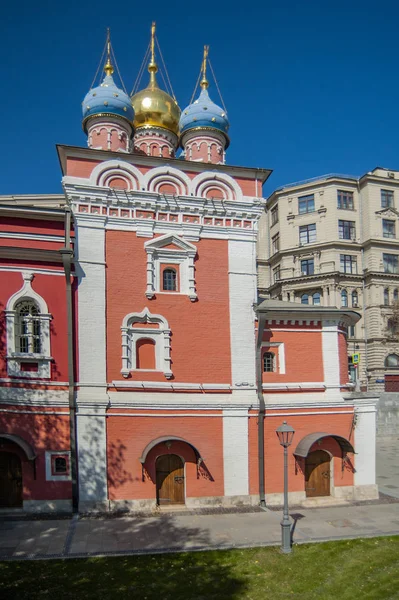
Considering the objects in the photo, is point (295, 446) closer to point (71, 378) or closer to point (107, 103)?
point (71, 378)

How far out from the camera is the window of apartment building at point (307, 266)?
1772 inches

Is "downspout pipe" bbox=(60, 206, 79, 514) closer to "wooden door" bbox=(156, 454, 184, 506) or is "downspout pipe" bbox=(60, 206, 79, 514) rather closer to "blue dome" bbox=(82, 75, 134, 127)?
"wooden door" bbox=(156, 454, 184, 506)

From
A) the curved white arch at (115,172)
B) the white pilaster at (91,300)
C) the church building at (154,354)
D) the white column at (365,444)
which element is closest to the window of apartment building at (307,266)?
the church building at (154,354)

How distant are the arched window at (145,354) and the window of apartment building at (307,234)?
108 ft

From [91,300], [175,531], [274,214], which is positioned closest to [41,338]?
[91,300]

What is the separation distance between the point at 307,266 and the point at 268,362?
30074 millimetres

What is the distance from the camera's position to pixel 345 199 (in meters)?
45.6

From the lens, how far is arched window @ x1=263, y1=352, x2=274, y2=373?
16.5 m

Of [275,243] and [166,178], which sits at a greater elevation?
[275,243]

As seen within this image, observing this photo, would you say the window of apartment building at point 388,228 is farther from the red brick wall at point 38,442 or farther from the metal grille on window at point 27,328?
the red brick wall at point 38,442

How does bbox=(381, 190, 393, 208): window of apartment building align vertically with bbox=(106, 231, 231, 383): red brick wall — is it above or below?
above

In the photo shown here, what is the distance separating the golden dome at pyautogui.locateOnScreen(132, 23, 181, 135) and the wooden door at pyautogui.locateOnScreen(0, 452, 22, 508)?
1292 cm

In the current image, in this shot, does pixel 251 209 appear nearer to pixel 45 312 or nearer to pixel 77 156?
pixel 77 156

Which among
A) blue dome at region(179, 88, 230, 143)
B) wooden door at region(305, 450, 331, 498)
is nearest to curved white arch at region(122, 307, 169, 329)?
wooden door at region(305, 450, 331, 498)
